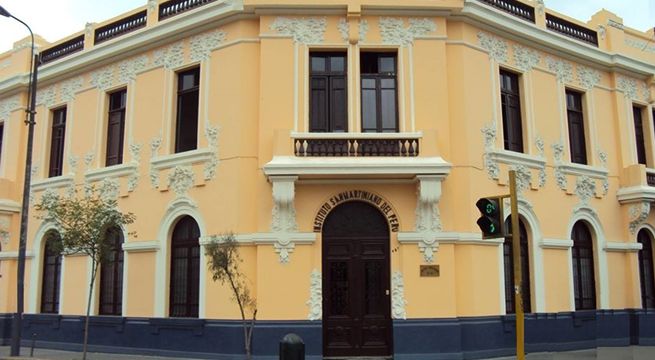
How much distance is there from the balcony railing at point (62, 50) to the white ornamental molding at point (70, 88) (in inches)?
37.1

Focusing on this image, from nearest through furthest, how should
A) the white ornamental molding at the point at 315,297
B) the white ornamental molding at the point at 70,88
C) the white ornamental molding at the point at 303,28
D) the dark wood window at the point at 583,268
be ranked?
the white ornamental molding at the point at 315,297, the white ornamental molding at the point at 303,28, the dark wood window at the point at 583,268, the white ornamental molding at the point at 70,88

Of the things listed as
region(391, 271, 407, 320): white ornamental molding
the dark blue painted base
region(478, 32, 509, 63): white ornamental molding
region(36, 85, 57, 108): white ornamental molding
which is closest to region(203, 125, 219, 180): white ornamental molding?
the dark blue painted base

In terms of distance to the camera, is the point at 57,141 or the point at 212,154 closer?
the point at 212,154

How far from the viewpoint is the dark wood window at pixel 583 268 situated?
1692cm

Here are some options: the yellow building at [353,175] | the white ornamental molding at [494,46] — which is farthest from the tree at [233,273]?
the white ornamental molding at [494,46]

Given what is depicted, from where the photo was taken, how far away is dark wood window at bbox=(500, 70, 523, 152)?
16.3 meters

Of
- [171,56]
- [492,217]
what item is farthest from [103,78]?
[492,217]

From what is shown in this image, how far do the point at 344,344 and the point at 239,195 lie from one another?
162 inches

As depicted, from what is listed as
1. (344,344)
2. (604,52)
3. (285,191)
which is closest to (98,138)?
(285,191)

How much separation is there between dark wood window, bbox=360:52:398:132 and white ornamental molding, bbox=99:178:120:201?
7.02 metres

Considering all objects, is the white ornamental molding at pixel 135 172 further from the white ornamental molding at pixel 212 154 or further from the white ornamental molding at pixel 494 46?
the white ornamental molding at pixel 494 46

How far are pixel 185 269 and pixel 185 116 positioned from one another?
157 inches

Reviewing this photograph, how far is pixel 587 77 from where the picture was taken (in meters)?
18.2

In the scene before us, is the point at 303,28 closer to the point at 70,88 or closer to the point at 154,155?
the point at 154,155
